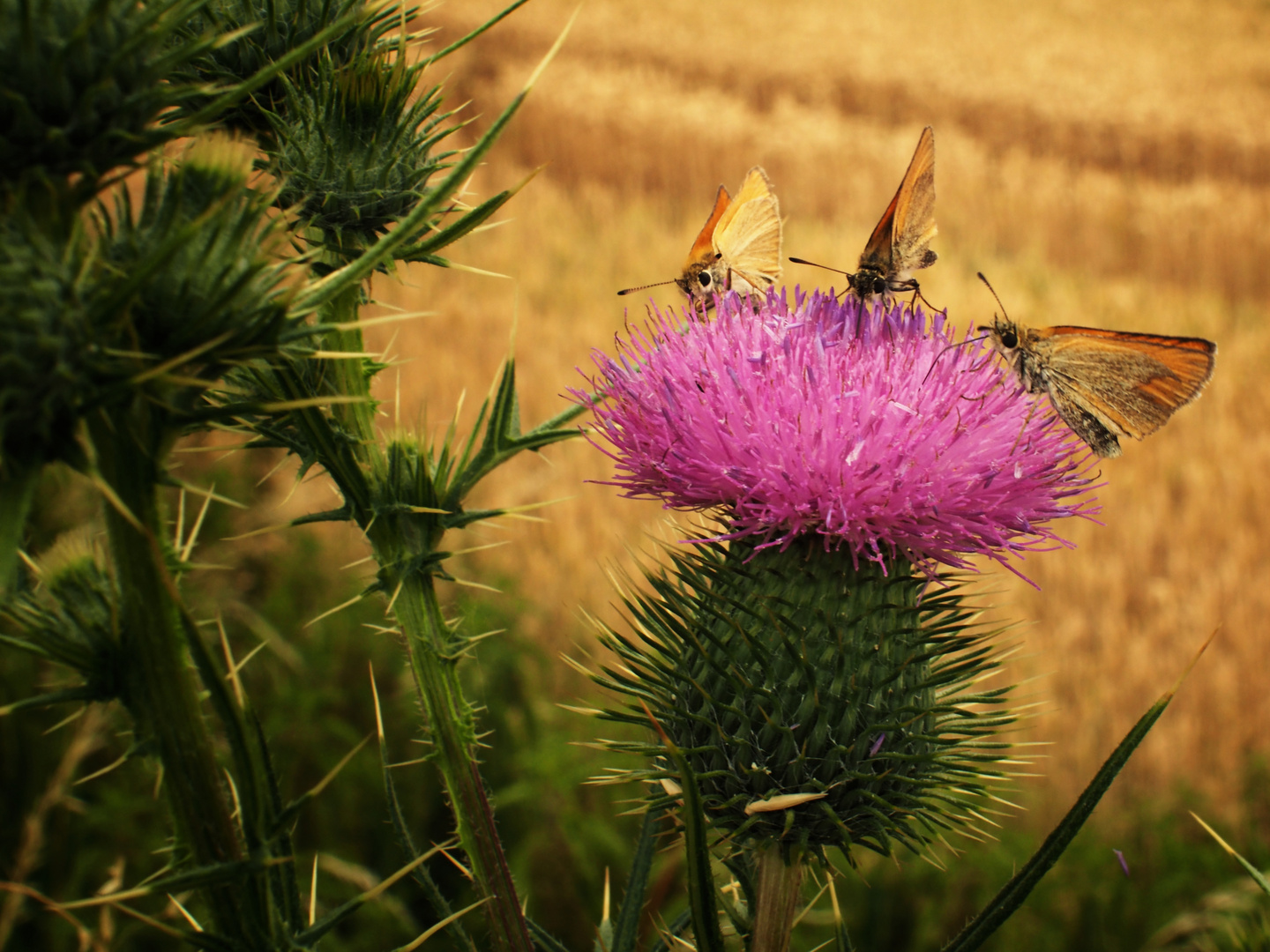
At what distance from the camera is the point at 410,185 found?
2090mm

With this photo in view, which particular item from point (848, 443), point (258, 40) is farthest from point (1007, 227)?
point (258, 40)

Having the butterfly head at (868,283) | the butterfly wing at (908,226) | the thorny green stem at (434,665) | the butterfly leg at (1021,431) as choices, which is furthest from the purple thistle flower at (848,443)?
the thorny green stem at (434,665)

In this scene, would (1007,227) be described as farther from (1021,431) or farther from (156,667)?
(156,667)

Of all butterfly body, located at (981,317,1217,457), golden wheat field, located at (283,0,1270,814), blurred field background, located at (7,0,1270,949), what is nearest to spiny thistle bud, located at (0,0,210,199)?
Result: golden wheat field, located at (283,0,1270,814)

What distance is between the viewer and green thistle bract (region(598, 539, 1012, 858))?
1.96 meters

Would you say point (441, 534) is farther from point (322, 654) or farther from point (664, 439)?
point (322, 654)

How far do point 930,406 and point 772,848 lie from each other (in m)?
0.94

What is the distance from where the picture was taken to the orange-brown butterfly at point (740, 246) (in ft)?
8.76

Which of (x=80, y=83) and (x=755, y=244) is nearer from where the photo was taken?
(x=80, y=83)

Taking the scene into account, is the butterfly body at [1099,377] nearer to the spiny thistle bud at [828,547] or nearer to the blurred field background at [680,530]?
the spiny thistle bud at [828,547]

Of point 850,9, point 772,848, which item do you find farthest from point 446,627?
point 850,9

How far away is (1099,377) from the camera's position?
89.5 inches

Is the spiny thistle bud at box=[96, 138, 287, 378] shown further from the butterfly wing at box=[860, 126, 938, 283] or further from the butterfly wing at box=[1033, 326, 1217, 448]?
the butterfly wing at box=[1033, 326, 1217, 448]

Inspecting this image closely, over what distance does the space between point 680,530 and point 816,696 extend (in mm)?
557
